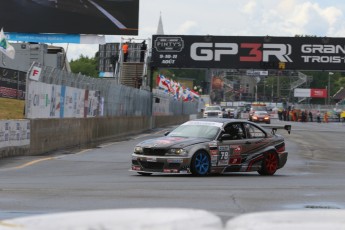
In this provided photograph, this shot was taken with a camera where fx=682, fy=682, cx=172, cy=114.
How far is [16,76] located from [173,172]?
1033 inches

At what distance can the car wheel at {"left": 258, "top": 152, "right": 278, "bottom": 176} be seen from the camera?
51.4ft

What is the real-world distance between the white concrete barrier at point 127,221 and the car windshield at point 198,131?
37.4ft

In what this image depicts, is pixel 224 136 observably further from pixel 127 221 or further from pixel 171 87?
pixel 171 87

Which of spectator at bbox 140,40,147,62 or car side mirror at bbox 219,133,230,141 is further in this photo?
spectator at bbox 140,40,147,62

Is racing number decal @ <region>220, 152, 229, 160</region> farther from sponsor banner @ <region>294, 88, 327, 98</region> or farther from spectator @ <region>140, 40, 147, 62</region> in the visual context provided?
sponsor banner @ <region>294, 88, 327, 98</region>

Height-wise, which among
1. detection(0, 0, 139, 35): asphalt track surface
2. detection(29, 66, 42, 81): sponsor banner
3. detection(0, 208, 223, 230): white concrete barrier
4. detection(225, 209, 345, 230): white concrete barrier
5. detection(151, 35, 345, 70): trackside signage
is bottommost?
detection(0, 208, 223, 230): white concrete barrier

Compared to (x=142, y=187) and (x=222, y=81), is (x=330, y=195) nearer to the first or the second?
(x=142, y=187)

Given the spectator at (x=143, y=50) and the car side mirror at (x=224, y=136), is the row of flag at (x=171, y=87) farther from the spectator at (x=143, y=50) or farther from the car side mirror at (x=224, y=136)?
the car side mirror at (x=224, y=136)

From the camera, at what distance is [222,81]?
177625mm

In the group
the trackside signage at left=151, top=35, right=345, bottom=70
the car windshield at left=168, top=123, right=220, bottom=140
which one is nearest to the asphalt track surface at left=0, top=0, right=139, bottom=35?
the trackside signage at left=151, top=35, right=345, bottom=70

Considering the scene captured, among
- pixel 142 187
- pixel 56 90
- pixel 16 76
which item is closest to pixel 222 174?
pixel 142 187

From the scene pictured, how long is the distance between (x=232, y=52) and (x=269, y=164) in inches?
1211

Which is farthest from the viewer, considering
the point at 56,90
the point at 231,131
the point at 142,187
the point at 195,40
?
the point at 195,40

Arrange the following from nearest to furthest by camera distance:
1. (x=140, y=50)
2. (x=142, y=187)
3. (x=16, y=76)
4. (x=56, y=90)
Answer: (x=142, y=187), (x=56, y=90), (x=16, y=76), (x=140, y=50)
